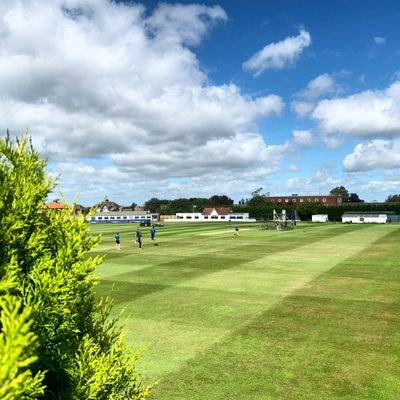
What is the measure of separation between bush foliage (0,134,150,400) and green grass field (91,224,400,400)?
2.40 m

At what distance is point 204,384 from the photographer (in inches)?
402

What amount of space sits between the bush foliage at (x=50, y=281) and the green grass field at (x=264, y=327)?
2403 mm

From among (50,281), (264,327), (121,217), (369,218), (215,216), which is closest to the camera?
(50,281)

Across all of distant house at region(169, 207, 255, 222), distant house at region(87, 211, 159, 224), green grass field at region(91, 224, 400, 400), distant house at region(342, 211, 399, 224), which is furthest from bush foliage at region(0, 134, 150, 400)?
distant house at region(87, 211, 159, 224)

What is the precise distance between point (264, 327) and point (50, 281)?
11283 millimetres

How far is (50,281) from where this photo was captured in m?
4.99

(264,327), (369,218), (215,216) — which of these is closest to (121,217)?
(215,216)

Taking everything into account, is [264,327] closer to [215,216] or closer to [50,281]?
[50,281]

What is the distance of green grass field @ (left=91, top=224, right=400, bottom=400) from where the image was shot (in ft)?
33.5

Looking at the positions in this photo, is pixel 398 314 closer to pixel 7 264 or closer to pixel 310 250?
pixel 7 264

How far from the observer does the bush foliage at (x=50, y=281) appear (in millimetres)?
4926

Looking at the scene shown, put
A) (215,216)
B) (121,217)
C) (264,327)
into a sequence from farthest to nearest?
(121,217) < (215,216) < (264,327)

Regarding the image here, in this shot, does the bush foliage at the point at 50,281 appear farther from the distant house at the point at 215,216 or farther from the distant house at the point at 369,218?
the distant house at the point at 215,216

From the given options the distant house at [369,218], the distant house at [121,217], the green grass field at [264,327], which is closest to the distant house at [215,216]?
the distant house at [121,217]
